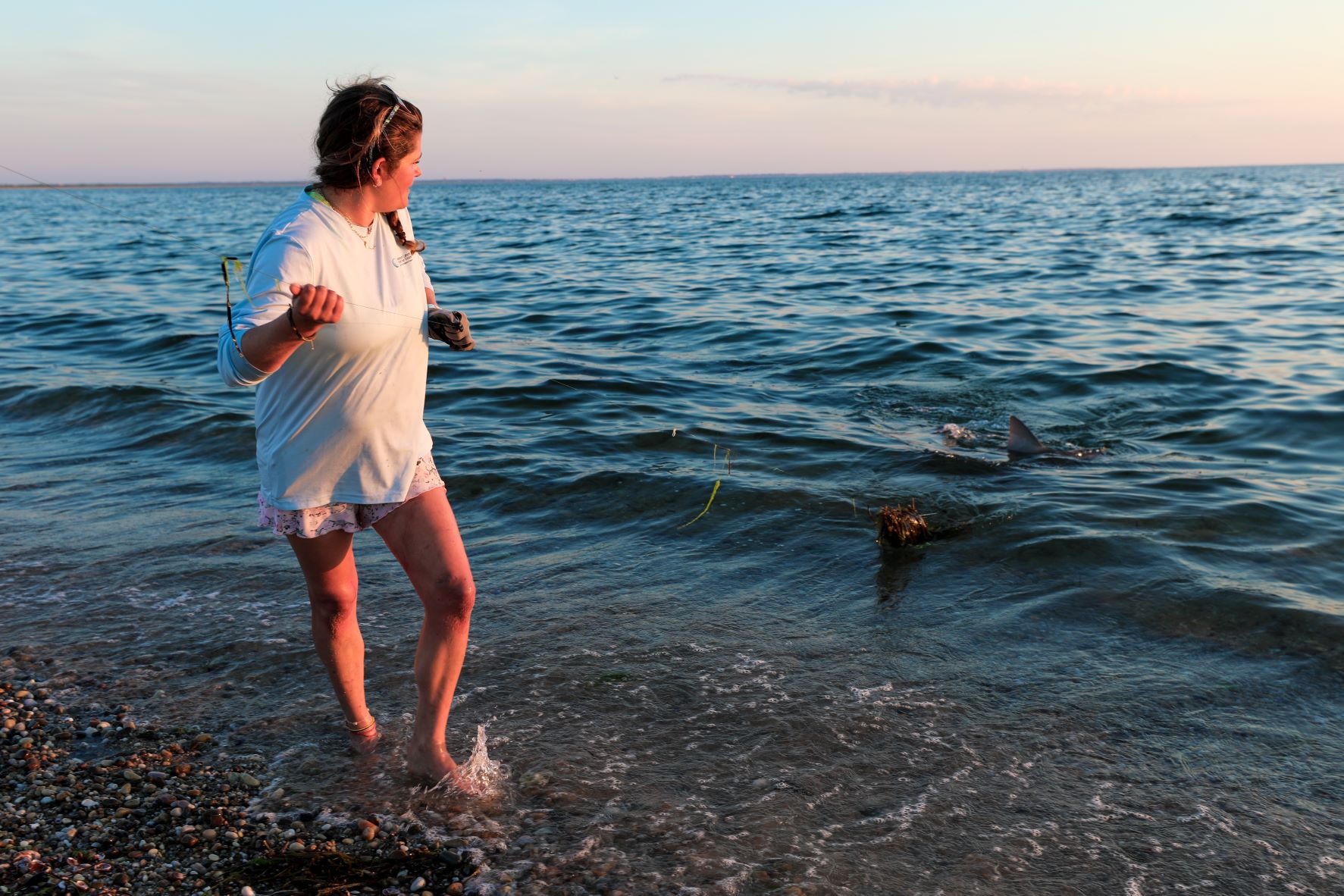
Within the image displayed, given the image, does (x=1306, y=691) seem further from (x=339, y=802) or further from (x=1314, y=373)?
(x=1314, y=373)

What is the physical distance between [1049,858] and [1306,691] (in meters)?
1.89

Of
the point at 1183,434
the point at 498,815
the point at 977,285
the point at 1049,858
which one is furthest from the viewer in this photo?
the point at 977,285

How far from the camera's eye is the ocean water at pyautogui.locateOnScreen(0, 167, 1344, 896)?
3512 mm

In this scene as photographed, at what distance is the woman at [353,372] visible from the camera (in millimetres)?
2938

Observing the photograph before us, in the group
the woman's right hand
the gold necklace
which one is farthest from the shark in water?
the woman's right hand

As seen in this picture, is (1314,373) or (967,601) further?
(1314,373)

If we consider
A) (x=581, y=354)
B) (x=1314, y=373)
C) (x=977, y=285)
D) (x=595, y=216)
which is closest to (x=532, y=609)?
(x=581, y=354)

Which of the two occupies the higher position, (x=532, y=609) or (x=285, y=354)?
(x=285, y=354)

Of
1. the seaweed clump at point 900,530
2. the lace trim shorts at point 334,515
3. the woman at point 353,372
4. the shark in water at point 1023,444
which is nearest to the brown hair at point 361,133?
the woman at point 353,372

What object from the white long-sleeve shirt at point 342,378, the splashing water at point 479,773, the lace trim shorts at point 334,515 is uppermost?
the white long-sleeve shirt at point 342,378

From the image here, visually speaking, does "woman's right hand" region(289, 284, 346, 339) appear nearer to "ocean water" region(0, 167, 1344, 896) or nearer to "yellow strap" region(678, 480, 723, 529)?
"ocean water" region(0, 167, 1344, 896)

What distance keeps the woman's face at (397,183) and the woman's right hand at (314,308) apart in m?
0.54

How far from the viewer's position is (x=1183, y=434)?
28.7 ft

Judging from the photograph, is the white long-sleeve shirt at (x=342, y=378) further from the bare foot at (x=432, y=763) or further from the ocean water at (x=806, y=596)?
the ocean water at (x=806, y=596)
